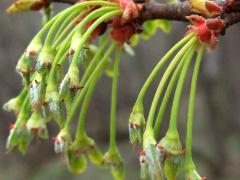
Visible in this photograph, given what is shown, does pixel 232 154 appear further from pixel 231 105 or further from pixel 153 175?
pixel 153 175

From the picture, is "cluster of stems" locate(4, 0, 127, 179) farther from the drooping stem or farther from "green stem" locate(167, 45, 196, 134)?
"green stem" locate(167, 45, 196, 134)

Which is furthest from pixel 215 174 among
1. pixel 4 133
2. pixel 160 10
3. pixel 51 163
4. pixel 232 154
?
pixel 160 10

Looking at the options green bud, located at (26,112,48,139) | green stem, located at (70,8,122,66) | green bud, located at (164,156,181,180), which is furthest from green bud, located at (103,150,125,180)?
green stem, located at (70,8,122,66)

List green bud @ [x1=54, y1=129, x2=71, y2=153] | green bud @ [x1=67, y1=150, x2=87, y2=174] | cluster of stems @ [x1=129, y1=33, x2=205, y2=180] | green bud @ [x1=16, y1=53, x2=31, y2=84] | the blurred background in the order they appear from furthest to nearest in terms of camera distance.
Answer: the blurred background, green bud @ [x1=67, y1=150, x2=87, y2=174], green bud @ [x1=54, y1=129, x2=71, y2=153], green bud @ [x1=16, y1=53, x2=31, y2=84], cluster of stems @ [x1=129, y1=33, x2=205, y2=180]

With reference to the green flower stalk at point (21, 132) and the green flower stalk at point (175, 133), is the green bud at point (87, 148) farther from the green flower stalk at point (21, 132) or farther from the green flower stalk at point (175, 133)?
the green flower stalk at point (175, 133)

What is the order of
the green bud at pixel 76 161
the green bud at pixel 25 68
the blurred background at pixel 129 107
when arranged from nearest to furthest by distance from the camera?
the green bud at pixel 25 68, the green bud at pixel 76 161, the blurred background at pixel 129 107

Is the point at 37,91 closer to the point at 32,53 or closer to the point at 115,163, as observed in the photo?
the point at 32,53

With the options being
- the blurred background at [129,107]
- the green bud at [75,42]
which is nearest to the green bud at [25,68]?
the green bud at [75,42]
